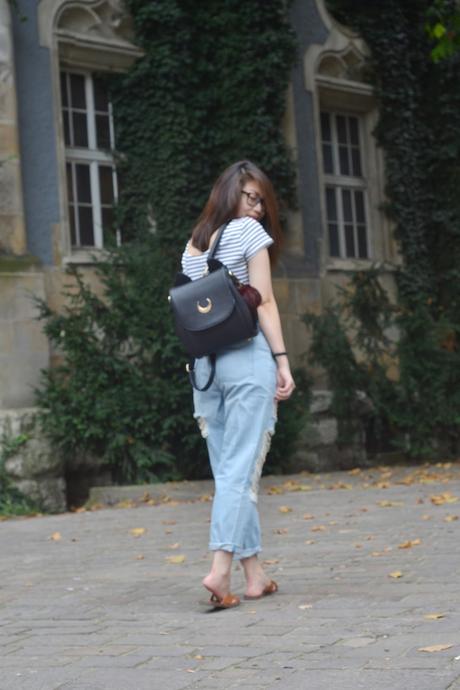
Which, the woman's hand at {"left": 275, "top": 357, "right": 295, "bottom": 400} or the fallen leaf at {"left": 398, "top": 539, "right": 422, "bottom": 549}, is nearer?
the woman's hand at {"left": 275, "top": 357, "right": 295, "bottom": 400}

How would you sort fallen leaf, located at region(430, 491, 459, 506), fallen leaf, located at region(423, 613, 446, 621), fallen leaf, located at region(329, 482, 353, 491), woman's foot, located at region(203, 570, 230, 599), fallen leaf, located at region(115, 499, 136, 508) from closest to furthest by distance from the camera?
fallen leaf, located at region(423, 613, 446, 621), woman's foot, located at region(203, 570, 230, 599), fallen leaf, located at region(430, 491, 459, 506), fallen leaf, located at region(115, 499, 136, 508), fallen leaf, located at region(329, 482, 353, 491)

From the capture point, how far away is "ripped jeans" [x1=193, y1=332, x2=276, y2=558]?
571 cm

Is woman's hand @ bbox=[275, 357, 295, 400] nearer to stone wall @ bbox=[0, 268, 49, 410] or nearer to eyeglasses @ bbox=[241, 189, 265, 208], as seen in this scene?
eyeglasses @ bbox=[241, 189, 265, 208]

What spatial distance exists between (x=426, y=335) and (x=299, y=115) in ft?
10.3

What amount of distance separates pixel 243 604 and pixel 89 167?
8.88 meters

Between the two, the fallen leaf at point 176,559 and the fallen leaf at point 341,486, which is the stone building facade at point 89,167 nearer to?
the fallen leaf at point 341,486

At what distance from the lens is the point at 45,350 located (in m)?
12.6

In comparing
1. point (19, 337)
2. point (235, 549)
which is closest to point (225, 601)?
point (235, 549)

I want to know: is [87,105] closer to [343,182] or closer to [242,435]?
[343,182]

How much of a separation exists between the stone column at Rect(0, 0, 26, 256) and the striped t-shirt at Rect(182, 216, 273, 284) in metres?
7.00

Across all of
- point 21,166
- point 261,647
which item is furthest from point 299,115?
point 261,647

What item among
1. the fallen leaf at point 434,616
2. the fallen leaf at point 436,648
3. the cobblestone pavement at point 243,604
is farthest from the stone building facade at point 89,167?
the fallen leaf at point 436,648

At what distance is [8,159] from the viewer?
1256 cm

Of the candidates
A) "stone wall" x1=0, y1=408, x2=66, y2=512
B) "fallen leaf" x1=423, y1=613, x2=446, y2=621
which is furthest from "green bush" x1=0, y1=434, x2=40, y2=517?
"fallen leaf" x1=423, y1=613, x2=446, y2=621
